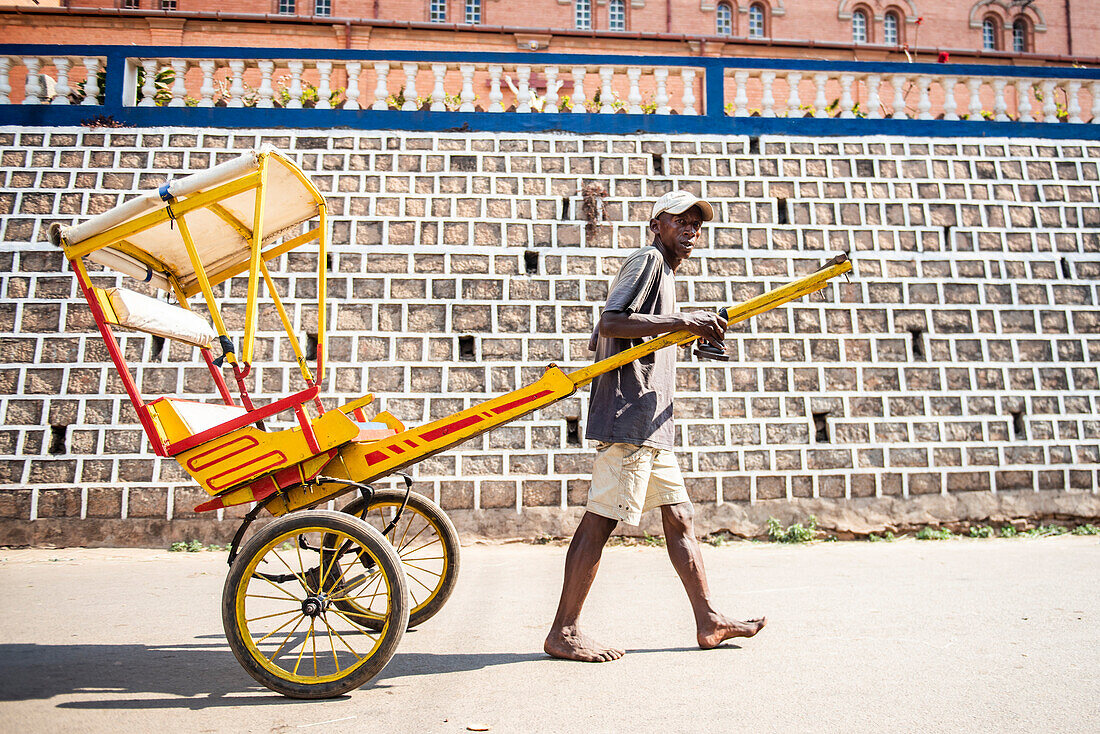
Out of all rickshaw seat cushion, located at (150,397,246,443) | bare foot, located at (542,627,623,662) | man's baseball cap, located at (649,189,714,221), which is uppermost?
man's baseball cap, located at (649,189,714,221)

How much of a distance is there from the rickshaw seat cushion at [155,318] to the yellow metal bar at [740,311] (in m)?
1.64

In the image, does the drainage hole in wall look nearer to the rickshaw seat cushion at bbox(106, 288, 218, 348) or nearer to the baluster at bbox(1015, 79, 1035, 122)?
the rickshaw seat cushion at bbox(106, 288, 218, 348)

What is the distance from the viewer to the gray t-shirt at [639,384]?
11.2ft

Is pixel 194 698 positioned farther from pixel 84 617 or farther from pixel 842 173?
pixel 842 173

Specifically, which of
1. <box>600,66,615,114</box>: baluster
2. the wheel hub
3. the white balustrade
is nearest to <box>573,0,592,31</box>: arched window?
the white balustrade

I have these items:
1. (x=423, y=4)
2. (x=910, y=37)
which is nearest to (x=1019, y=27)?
(x=910, y=37)

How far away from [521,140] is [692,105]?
2.10 meters

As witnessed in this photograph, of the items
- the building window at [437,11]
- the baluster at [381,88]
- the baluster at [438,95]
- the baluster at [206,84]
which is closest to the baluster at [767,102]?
the baluster at [438,95]

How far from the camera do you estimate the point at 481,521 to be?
6762mm

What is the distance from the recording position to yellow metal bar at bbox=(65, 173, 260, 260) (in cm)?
311

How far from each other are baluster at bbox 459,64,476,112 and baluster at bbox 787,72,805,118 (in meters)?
3.53

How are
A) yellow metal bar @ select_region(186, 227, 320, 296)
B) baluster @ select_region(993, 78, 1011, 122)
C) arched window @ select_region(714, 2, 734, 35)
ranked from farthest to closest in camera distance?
1. arched window @ select_region(714, 2, 734, 35)
2. baluster @ select_region(993, 78, 1011, 122)
3. yellow metal bar @ select_region(186, 227, 320, 296)

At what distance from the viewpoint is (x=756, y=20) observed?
2350cm

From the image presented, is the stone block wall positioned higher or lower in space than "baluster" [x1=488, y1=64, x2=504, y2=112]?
lower
